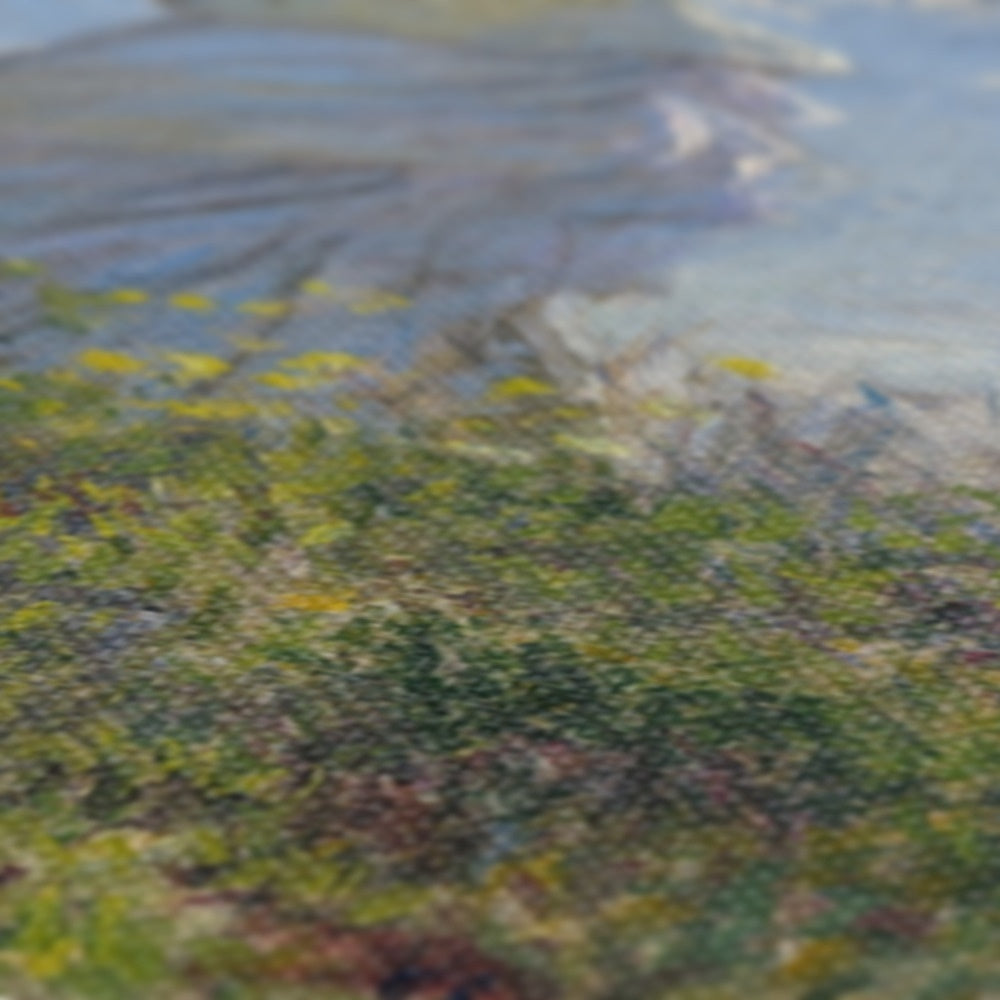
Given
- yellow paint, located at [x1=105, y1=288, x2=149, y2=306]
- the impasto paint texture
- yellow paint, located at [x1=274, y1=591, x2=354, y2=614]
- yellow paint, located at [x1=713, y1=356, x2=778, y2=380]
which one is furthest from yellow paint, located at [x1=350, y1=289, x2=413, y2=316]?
yellow paint, located at [x1=274, y1=591, x2=354, y2=614]

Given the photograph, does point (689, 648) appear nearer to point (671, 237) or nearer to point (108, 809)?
point (108, 809)

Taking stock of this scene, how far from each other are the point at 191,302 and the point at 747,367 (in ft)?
2.23

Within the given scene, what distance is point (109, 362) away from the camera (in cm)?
190

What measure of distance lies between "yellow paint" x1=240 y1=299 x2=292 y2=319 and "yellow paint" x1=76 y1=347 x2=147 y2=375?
0.21 m

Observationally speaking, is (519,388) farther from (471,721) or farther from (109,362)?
(471,721)

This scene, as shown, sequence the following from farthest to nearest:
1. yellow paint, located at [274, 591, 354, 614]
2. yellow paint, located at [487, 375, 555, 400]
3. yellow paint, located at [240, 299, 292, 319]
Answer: yellow paint, located at [240, 299, 292, 319] → yellow paint, located at [487, 375, 555, 400] → yellow paint, located at [274, 591, 354, 614]

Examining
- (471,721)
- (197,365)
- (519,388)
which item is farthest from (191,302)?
(471,721)

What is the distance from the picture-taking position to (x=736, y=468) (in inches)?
66.9

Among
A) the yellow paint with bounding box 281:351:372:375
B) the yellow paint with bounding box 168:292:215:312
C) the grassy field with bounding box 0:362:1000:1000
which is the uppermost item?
the yellow paint with bounding box 168:292:215:312

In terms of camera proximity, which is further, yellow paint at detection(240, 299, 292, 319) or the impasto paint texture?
yellow paint at detection(240, 299, 292, 319)

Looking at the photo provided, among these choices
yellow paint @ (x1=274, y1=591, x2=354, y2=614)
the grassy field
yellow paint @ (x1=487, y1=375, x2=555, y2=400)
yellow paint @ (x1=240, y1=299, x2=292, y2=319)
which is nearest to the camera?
the grassy field

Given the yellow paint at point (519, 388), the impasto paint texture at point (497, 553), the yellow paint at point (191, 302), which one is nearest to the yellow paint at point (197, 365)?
the impasto paint texture at point (497, 553)

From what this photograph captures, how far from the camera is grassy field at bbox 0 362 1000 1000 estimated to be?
3.47 feet

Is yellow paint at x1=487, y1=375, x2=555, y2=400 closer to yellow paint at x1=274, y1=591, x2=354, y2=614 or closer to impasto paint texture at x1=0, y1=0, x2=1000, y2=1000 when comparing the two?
impasto paint texture at x1=0, y1=0, x2=1000, y2=1000
